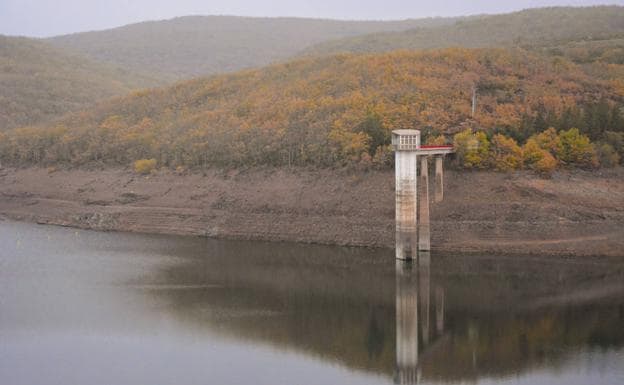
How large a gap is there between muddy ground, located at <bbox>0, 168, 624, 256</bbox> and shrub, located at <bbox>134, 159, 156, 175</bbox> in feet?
3.31

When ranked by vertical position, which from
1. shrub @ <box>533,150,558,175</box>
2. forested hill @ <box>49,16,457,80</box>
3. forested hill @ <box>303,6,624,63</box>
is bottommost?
shrub @ <box>533,150,558,175</box>

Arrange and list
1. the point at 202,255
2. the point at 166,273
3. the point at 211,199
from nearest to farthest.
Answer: the point at 166,273
the point at 202,255
the point at 211,199

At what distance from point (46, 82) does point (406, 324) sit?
107211 millimetres

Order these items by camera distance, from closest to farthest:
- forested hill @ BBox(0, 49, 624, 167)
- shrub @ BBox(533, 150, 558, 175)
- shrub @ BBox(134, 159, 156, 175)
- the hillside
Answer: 1. shrub @ BBox(533, 150, 558, 175)
2. forested hill @ BBox(0, 49, 624, 167)
3. shrub @ BBox(134, 159, 156, 175)
4. the hillside

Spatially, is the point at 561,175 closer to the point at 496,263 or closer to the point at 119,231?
the point at 496,263

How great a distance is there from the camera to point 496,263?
52938mm

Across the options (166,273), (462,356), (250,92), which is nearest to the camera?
(462,356)

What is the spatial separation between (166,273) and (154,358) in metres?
16.3

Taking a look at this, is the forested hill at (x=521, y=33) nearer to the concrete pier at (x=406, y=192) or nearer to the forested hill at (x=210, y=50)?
the concrete pier at (x=406, y=192)

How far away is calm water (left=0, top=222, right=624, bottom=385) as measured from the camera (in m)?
34.9

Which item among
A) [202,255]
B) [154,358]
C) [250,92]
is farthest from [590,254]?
[250,92]

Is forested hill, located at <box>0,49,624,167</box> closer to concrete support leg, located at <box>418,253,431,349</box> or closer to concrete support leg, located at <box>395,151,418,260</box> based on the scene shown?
concrete support leg, located at <box>395,151,418,260</box>

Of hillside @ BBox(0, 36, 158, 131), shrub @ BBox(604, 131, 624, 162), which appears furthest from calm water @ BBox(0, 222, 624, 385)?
hillside @ BBox(0, 36, 158, 131)

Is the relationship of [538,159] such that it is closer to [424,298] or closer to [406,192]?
[406,192]
